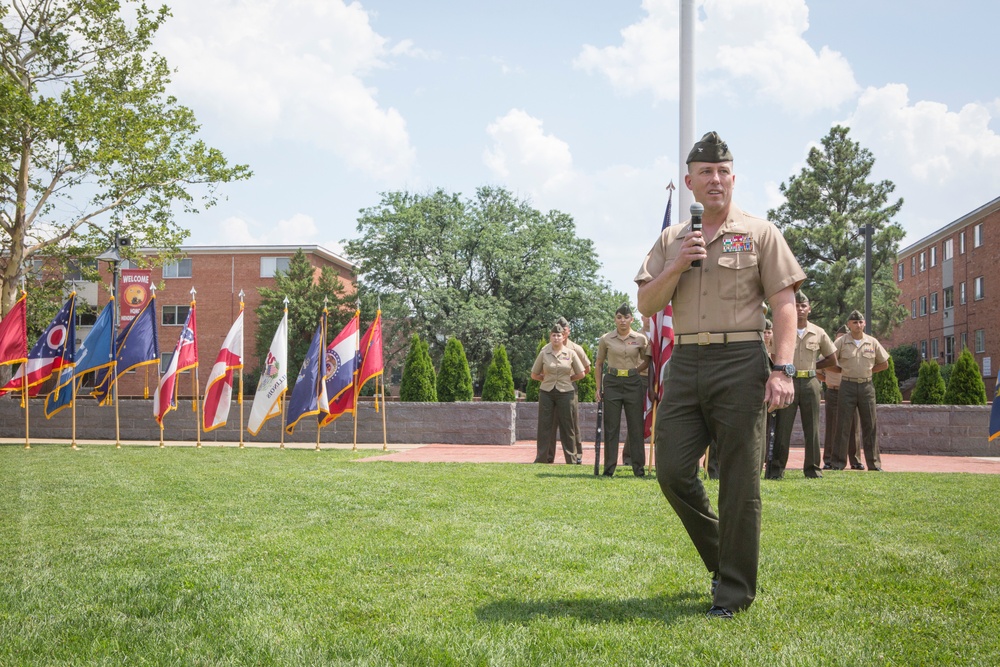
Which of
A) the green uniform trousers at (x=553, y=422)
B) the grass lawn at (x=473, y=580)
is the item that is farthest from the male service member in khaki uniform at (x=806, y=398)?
the green uniform trousers at (x=553, y=422)

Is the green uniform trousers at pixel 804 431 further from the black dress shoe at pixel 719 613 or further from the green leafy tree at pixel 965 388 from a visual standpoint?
the green leafy tree at pixel 965 388

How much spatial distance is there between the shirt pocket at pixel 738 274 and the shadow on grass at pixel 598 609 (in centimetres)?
154

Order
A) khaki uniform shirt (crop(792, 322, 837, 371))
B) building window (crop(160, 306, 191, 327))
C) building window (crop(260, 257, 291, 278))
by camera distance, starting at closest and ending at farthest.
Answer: khaki uniform shirt (crop(792, 322, 837, 371)), building window (crop(160, 306, 191, 327)), building window (crop(260, 257, 291, 278))

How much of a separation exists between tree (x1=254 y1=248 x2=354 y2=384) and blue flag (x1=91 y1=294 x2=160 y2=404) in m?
31.4

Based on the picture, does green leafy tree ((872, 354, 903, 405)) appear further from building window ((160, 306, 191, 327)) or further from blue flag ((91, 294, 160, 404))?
building window ((160, 306, 191, 327))

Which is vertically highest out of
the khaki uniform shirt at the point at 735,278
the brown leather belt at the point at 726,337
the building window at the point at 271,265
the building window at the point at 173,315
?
the building window at the point at 271,265

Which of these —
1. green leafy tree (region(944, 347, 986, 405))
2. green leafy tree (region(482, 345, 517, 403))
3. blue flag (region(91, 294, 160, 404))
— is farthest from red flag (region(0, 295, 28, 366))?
green leafy tree (region(944, 347, 986, 405))

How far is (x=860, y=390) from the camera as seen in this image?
43.4 feet

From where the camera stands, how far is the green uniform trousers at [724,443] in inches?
166

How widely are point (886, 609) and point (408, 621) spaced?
228 centimetres

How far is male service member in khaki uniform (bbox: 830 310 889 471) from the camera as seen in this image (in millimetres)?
13195

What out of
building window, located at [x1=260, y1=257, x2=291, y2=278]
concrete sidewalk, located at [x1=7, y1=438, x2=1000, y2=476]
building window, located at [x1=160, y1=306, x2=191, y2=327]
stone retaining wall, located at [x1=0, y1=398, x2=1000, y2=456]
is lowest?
concrete sidewalk, located at [x1=7, y1=438, x2=1000, y2=476]

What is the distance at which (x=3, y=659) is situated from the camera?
11.4 ft

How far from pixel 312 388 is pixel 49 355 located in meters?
5.45
